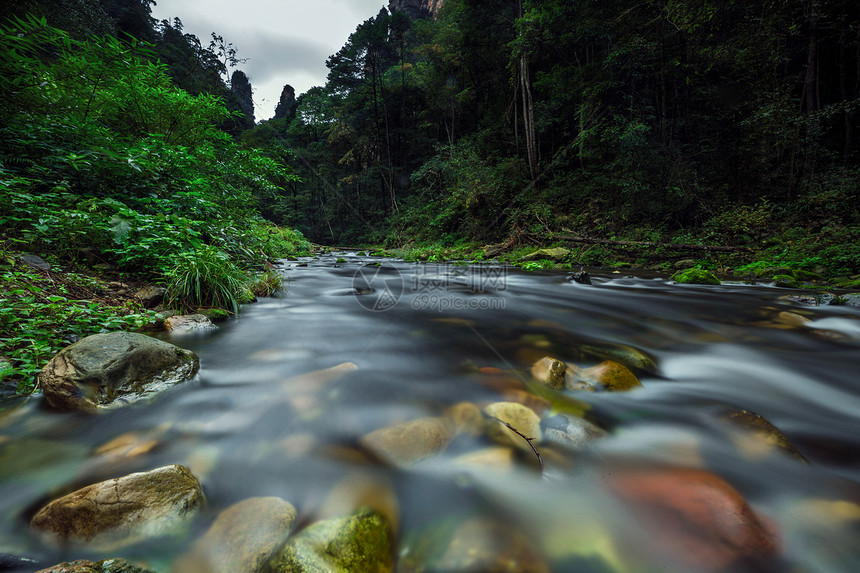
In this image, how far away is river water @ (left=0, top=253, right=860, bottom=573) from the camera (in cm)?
125

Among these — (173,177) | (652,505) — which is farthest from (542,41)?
(652,505)

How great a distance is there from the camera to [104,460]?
4.94ft

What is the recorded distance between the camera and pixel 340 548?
1138 millimetres

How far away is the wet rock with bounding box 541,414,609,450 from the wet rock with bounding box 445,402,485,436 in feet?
1.23

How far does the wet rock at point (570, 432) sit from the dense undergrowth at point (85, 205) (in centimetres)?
317

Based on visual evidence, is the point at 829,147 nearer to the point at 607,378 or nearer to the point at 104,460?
the point at 607,378

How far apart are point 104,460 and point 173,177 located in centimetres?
491

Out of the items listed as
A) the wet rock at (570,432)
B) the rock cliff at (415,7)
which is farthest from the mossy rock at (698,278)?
the rock cliff at (415,7)

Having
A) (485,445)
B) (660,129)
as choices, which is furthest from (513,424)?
(660,129)

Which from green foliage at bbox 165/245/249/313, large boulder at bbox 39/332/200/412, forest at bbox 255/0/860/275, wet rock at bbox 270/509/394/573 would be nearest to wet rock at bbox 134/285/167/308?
green foliage at bbox 165/245/249/313

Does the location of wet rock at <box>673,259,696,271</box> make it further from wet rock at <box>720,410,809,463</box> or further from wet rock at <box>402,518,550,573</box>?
wet rock at <box>402,518,550,573</box>

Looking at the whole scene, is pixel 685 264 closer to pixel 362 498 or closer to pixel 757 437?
pixel 757 437

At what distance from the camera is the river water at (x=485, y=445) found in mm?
1253

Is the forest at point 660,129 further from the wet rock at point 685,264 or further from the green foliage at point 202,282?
the green foliage at point 202,282
